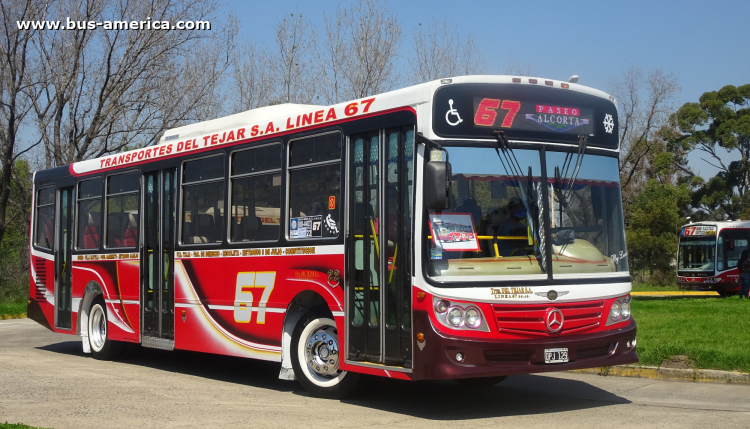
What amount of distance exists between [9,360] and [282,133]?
6613 mm

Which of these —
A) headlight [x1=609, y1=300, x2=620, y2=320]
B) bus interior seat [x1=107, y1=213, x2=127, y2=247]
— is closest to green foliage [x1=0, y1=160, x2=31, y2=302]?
bus interior seat [x1=107, y1=213, x2=127, y2=247]

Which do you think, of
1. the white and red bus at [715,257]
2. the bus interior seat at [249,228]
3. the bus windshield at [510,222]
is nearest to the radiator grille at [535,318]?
the bus windshield at [510,222]

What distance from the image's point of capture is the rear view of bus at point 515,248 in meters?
8.09

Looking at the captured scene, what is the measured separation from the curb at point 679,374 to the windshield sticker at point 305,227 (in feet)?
14.2

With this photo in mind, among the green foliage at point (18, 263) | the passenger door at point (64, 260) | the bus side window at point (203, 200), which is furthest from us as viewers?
the green foliage at point (18, 263)

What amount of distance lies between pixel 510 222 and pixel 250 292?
13.0ft

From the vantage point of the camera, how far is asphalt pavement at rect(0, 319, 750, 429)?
820 cm

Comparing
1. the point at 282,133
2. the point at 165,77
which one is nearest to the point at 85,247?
the point at 282,133

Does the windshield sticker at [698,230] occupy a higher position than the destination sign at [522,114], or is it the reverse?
the destination sign at [522,114]

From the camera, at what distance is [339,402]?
946cm

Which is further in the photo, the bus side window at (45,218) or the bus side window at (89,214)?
the bus side window at (45,218)

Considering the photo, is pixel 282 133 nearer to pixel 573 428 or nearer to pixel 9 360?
pixel 573 428

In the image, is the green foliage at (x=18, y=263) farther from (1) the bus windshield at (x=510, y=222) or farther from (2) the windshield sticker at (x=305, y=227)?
(1) the bus windshield at (x=510, y=222)

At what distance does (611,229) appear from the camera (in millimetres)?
9078
